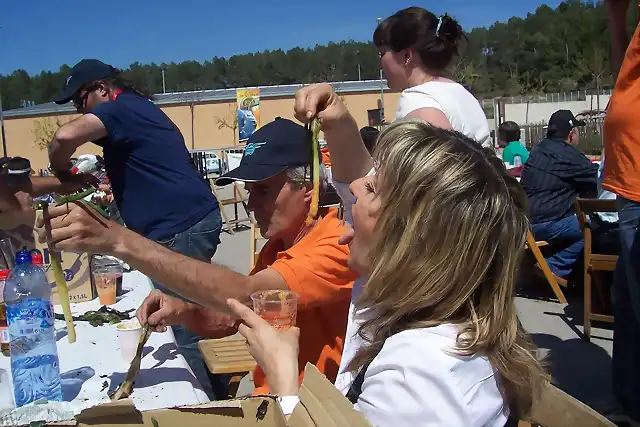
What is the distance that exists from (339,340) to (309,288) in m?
0.30

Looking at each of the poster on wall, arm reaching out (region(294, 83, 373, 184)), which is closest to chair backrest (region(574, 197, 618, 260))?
arm reaching out (region(294, 83, 373, 184))

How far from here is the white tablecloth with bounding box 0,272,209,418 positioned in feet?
5.67

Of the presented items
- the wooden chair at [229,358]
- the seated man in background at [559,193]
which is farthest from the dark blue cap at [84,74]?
the seated man in background at [559,193]

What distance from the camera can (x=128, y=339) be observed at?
6.49ft

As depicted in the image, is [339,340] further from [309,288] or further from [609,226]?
[609,226]

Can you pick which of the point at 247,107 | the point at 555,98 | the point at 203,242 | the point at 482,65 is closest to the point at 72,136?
the point at 203,242

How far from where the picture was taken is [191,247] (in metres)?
3.57

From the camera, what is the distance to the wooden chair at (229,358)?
2.85 m

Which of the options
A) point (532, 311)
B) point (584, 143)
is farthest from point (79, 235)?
point (584, 143)

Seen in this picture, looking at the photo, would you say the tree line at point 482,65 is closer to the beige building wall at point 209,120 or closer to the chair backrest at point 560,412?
the beige building wall at point 209,120

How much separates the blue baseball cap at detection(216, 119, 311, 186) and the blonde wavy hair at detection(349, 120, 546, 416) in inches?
28.4

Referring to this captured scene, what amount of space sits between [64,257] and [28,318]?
1031 millimetres

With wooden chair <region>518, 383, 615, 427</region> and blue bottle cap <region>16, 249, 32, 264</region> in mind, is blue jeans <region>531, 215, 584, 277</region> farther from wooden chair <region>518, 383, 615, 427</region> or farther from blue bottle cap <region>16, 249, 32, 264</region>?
blue bottle cap <region>16, 249, 32, 264</region>

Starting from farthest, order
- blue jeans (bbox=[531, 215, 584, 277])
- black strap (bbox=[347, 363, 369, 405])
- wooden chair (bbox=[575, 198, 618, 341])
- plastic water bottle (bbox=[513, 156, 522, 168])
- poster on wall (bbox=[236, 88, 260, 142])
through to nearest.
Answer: poster on wall (bbox=[236, 88, 260, 142]), plastic water bottle (bbox=[513, 156, 522, 168]), blue jeans (bbox=[531, 215, 584, 277]), wooden chair (bbox=[575, 198, 618, 341]), black strap (bbox=[347, 363, 369, 405])
